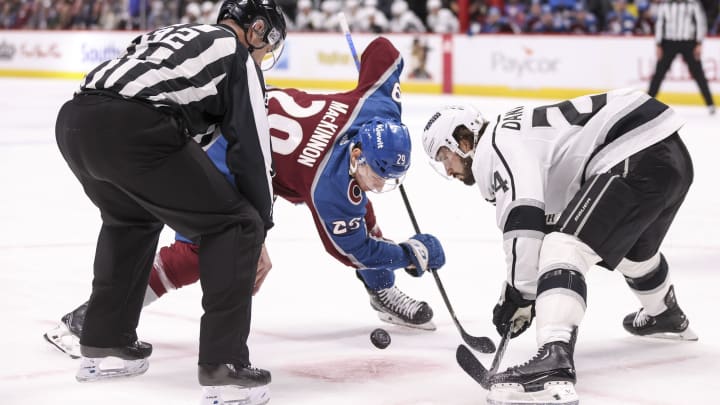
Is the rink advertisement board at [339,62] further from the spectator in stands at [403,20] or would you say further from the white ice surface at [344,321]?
the white ice surface at [344,321]

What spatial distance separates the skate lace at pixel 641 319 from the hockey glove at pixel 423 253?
0.66 metres

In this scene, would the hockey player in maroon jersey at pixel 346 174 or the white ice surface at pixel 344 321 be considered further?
the hockey player in maroon jersey at pixel 346 174

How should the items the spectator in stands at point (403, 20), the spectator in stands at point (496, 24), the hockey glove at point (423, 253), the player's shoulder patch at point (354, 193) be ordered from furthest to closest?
the spectator in stands at point (403, 20) → the spectator in stands at point (496, 24) → the hockey glove at point (423, 253) → the player's shoulder patch at point (354, 193)

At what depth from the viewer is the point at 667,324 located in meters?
3.75

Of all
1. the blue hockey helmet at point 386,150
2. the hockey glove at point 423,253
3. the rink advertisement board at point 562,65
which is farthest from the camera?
the rink advertisement board at point 562,65

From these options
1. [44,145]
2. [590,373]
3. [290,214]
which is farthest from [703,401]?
[44,145]

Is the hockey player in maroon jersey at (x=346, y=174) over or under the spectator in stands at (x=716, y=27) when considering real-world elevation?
over

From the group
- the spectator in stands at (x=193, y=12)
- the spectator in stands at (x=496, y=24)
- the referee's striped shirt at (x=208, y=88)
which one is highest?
the referee's striped shirt at (x=208, y=88)

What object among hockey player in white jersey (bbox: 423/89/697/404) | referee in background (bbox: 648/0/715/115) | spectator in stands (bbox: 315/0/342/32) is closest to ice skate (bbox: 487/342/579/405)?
hockey player in white jersey (bbox: 423/89/697/404)

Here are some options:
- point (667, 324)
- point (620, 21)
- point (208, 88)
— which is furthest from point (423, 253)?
point (620, 21)

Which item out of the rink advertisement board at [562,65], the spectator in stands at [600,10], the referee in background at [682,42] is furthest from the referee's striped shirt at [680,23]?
the spectator in stands at [600,10]

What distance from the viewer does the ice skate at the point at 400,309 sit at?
157 inches

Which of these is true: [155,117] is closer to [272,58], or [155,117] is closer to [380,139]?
[380,139]

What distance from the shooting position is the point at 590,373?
3389 mm
